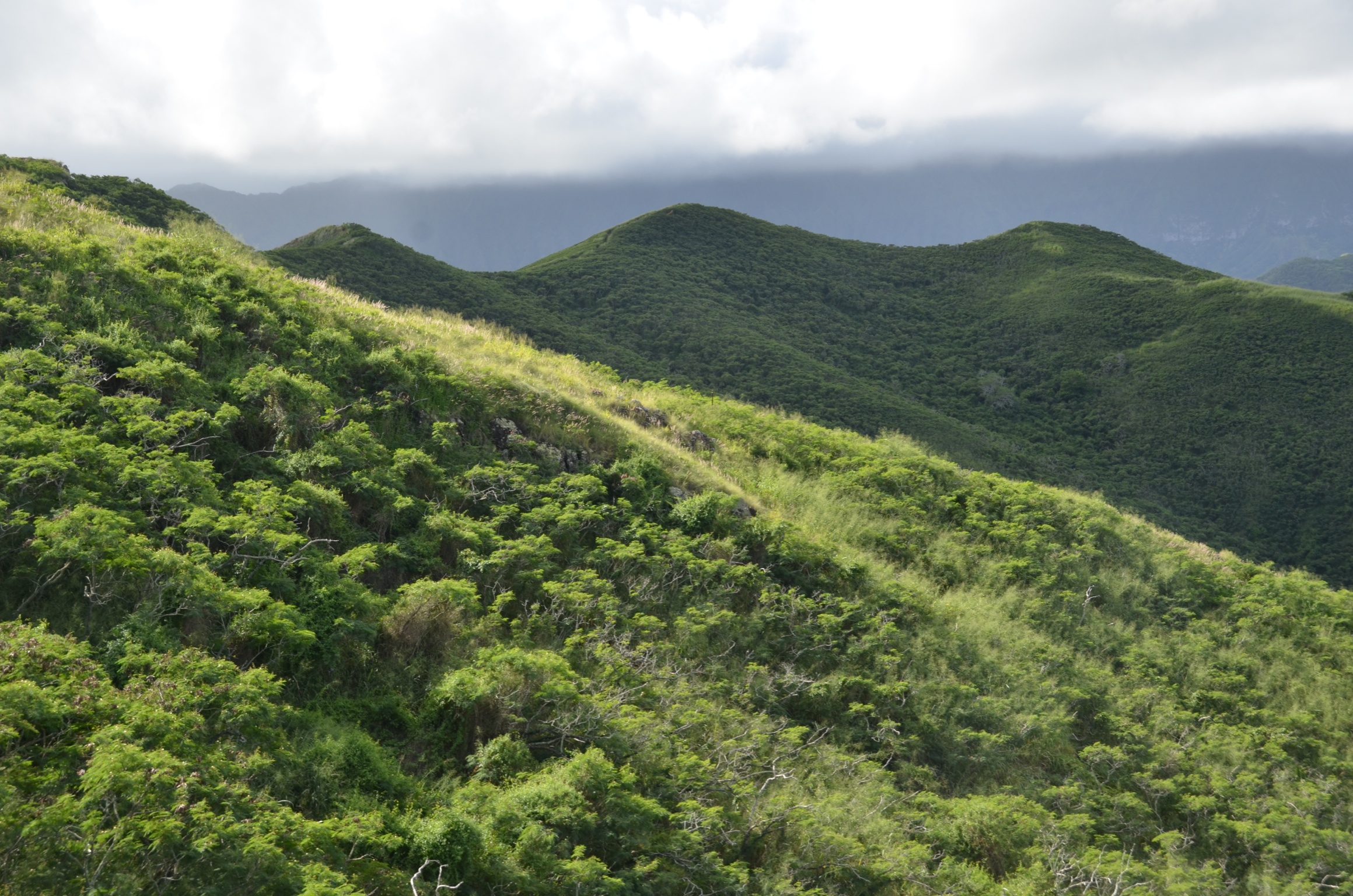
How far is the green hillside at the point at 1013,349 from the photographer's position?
40375 mm

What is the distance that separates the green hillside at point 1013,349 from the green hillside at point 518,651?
25689mm

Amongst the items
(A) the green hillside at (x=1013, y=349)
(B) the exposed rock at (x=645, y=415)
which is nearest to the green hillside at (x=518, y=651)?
(B) the exposed rock at (x=645, y=415)

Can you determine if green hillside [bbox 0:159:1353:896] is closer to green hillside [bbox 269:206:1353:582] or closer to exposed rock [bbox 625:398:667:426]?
exposed rock [bbox 625:398:667:426]

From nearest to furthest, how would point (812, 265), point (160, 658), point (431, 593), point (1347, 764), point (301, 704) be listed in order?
point (160, 658)
point (301, 704)
point (431, 593)
point (1347, 764)
point (812, 265)

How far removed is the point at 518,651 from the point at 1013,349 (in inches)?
2318

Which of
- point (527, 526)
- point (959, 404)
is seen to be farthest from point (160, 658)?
point (959, 404)

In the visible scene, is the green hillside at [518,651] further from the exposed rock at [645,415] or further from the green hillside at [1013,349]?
the green hillside at [1013,349]

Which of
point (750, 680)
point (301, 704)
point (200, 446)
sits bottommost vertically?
point (750, 680)

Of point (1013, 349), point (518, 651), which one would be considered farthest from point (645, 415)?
point (1013, 349)

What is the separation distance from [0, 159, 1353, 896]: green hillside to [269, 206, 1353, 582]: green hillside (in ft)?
84.3

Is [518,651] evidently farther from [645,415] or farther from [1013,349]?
[1013,349]

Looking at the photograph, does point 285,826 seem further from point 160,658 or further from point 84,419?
point 84,419

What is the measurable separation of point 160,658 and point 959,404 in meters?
51.4

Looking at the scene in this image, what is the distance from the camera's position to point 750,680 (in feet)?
27.7
